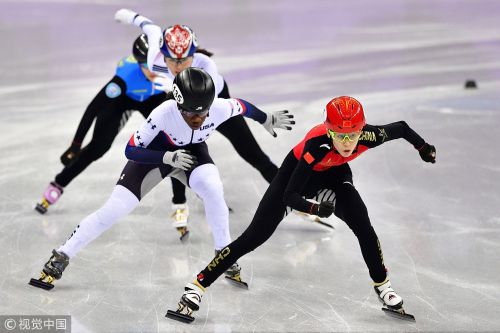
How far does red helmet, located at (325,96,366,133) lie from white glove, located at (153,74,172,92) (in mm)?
2241

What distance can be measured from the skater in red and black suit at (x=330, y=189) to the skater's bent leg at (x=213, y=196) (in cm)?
41

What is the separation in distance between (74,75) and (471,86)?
5.06 metres

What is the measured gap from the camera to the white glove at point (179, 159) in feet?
17.5

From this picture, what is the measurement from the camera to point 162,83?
6.97 metres

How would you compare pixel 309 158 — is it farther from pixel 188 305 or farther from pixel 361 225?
pixel 188 305

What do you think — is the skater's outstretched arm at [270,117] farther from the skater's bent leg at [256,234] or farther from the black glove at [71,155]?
the black glove at [71,155]

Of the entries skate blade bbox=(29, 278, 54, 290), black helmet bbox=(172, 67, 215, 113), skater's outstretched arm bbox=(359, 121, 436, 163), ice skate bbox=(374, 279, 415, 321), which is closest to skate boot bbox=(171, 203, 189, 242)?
skate blade bbox=(29, 278, 54, 290)

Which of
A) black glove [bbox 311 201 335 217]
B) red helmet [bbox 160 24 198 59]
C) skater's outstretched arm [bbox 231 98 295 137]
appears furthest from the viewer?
red helmet [bbox 160 24 198 59]

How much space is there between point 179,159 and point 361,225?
46.9 inches

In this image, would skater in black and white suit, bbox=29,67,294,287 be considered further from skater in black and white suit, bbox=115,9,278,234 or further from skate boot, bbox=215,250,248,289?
skater in black and white suit, bbox=115,9,278,234

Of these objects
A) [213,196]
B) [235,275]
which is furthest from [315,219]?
[213,196]

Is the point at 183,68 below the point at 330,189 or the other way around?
the other way around

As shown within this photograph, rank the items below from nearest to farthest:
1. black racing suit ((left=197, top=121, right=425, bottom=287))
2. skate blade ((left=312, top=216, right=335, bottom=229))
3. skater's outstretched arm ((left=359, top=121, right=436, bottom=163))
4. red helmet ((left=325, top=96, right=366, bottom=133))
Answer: red helmet ((left=325, top=96, right=366, bottom=133)), black racing suit ((left=197, top=121, right=425, bottom=287)), skater's outstretched arm ((left=359, top=121, right=436, bottom=163)), skate blade ((left=312, top=216, right=335, bottom=229))

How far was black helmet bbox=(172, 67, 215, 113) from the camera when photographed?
5270 mm
